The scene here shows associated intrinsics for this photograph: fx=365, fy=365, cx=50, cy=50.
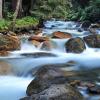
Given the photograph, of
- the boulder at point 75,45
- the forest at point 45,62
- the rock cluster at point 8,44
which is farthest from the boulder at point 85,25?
the rock cluster at point 8,44

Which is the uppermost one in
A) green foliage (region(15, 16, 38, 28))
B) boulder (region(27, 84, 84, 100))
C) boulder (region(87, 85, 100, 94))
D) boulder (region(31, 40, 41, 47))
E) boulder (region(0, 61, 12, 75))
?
boulder (region(27, 84, 84, 100))

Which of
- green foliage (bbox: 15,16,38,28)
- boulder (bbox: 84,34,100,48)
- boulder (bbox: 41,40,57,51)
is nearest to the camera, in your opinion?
boulder (bbox: 41,40,57,51)

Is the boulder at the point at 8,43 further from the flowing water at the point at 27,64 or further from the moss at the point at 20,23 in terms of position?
the moss at the point at 20,23

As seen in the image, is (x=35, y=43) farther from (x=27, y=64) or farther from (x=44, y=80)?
(x=44, y=80)

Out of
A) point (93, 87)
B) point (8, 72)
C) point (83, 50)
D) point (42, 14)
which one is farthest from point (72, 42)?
point (42, 14)

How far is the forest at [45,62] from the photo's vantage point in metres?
9.81

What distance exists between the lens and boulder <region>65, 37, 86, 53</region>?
1552 centimetres

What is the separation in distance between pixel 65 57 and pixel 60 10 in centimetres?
1092

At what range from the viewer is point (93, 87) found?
10.2 meters

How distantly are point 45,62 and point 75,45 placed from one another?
7.93ft

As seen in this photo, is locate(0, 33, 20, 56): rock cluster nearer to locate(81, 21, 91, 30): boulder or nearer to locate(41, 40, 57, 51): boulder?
locate(41, 40, 57, 51): boulder

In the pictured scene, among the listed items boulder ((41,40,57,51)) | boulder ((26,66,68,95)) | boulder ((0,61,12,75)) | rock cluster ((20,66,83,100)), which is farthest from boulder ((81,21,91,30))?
boulder ((26,66,68,95))

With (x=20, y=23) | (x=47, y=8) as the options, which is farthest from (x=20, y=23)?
(x=47, y=8)

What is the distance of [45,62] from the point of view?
13562mm
